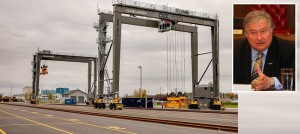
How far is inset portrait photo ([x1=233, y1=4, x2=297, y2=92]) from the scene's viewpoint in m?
16.8

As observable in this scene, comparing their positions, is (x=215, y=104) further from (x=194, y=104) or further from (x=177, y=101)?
(x=177, y=101)

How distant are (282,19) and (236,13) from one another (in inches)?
86.4

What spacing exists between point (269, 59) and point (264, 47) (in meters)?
0.72

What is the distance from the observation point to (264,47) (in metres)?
16.6

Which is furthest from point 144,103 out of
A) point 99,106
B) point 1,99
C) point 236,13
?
point 1,99

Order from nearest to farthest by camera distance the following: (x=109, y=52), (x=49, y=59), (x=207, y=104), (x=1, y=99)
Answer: (x=207, y=104)
(x=109, y=52)
(x=49, y=59)
(x=1, y=99)

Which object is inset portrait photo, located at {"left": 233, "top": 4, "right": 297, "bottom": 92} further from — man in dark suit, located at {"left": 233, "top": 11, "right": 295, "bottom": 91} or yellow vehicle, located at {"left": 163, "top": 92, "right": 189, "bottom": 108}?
yellow vehicle, located at {"left": 163, "top": 92, "right": 189, "bottom": 108}

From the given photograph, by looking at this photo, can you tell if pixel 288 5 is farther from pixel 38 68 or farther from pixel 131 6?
pixel 38 68

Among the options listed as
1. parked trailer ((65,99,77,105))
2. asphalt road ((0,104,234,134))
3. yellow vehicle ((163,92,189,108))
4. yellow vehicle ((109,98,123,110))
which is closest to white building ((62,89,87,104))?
parked trailer ((65,99,77,105))

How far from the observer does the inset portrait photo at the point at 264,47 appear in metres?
16.8

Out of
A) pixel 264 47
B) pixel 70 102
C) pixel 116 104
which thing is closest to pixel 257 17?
pixel 264 47

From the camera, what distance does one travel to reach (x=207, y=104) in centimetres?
5278

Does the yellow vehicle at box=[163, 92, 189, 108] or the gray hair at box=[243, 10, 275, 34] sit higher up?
the gray hair at box=[243, 10, 275, 34]

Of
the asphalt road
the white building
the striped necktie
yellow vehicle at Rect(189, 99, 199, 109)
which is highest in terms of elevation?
the striped necktie
